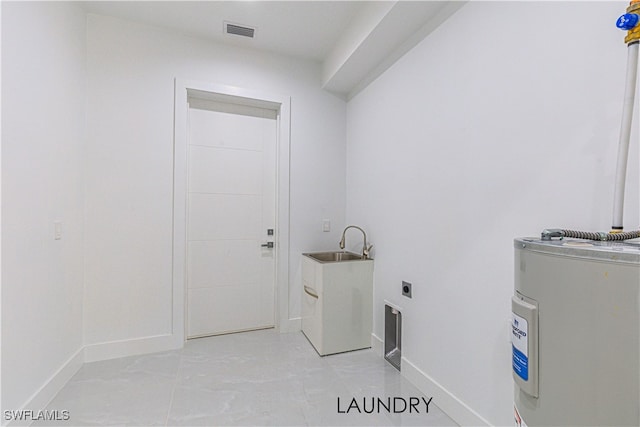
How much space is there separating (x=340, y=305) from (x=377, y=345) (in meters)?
0.47

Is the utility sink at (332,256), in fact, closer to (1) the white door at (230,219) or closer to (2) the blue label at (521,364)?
(1) the white door at (230,219)

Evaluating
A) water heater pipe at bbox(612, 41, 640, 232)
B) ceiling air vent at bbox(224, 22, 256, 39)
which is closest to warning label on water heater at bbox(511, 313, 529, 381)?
water heater pipe at bbox(612, 41, 640, 232)

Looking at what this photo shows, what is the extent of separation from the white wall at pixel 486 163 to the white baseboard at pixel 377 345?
1.17ft

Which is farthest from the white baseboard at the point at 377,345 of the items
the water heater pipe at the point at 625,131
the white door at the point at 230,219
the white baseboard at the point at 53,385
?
the white baseboard at the point at 53,385

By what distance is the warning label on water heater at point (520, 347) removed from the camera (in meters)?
0.74

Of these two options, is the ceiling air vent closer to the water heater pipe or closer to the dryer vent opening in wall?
the water heater pipe

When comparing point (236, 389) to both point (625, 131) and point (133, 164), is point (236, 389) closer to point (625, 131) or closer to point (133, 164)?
point (133, 164)

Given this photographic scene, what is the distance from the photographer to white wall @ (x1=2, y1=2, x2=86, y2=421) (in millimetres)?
1527

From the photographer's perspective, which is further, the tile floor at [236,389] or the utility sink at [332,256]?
the utility sink at [332,256]

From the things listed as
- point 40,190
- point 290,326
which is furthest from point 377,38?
point 290,326

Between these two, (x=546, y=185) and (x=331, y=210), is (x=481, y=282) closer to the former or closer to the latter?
(x=546, y=185)

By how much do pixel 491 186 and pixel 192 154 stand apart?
246 centimetres

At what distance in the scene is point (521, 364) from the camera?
2.50ft

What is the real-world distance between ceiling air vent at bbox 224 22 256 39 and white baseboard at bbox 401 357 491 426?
2.93 meters
